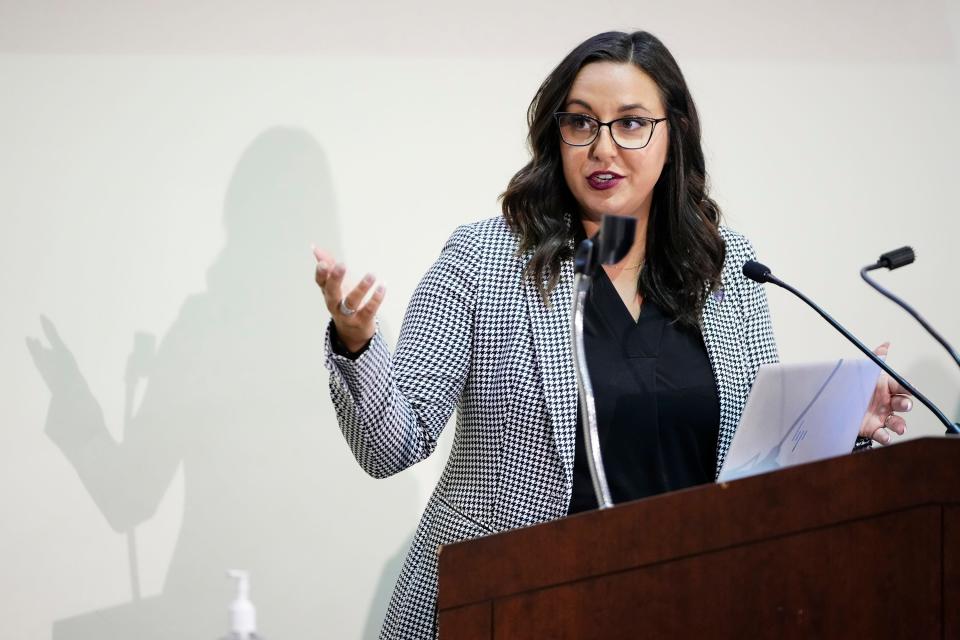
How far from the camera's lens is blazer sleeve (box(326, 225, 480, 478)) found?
146cm

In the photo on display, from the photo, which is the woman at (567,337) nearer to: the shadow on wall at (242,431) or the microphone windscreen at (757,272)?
the microphone windscreen at (757,272)

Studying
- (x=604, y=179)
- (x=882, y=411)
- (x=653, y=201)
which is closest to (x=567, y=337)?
(x=604, y=179)

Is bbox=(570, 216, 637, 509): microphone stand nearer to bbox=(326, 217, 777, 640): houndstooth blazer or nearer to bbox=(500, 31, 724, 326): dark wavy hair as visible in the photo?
bbox=(326, 217, 777, 640): houndstooth blazer

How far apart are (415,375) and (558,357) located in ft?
0.75

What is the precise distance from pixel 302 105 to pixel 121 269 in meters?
0.52

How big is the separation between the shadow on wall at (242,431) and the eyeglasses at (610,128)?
2.37 feet

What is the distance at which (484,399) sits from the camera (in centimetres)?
174

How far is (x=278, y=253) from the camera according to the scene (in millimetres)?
2373

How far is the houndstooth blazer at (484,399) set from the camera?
1.67 m

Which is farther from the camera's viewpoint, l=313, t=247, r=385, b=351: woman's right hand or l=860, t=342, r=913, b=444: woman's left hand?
l=860, t=342, r=913, b=444: woman's left hand

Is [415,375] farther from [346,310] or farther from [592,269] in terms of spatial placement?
[592,269]

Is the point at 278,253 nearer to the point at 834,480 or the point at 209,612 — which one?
the point at 209,612

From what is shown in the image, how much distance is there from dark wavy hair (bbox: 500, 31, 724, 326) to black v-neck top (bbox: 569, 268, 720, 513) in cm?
7

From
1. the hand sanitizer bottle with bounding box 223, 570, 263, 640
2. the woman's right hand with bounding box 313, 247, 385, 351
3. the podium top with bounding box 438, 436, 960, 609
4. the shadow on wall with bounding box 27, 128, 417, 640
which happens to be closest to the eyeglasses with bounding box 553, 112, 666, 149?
the woman's right hand with bounding box 313, 247, 385, 351
